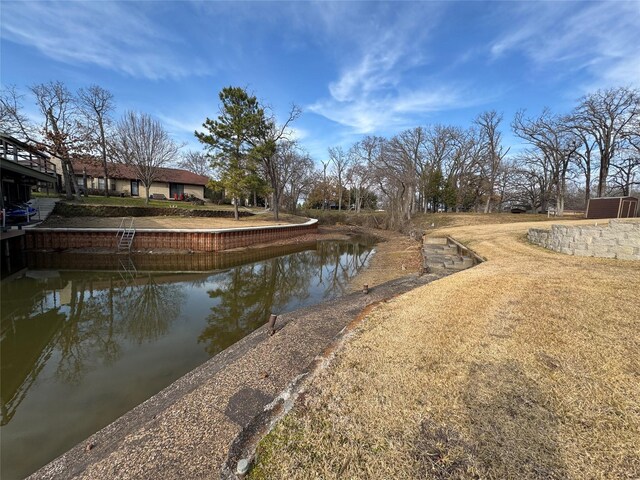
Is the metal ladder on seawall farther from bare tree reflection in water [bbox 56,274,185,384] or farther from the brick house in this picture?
the brick house

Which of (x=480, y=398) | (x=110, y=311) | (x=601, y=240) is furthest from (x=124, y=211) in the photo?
(x=601, y=240)

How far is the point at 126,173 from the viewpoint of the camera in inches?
1384

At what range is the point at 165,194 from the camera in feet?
121

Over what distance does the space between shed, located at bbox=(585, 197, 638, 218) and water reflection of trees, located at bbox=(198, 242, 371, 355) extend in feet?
54.5

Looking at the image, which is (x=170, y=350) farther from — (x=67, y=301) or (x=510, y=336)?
(x=510, y=336)

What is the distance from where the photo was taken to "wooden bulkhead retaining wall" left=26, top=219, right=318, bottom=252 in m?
16.0

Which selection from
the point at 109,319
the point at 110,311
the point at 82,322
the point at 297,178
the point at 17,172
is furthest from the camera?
the point at 297,178

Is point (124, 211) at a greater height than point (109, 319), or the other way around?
point (124, 211)

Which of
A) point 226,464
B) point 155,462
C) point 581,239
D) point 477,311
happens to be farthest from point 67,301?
point 581,239

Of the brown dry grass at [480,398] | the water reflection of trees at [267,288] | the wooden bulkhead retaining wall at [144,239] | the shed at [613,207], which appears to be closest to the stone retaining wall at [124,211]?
the wooden bulkhead retaining wall at [144,239]

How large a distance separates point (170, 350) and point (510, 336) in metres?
6.56

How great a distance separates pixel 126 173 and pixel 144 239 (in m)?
24.2

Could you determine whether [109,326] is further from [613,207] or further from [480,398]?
[613,207]

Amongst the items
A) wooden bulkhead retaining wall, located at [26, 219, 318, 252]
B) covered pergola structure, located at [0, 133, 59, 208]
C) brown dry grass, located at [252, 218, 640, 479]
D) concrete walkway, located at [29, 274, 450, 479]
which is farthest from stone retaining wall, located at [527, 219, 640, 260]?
covered pergola structure, located at [0, 133, 59, 208]
